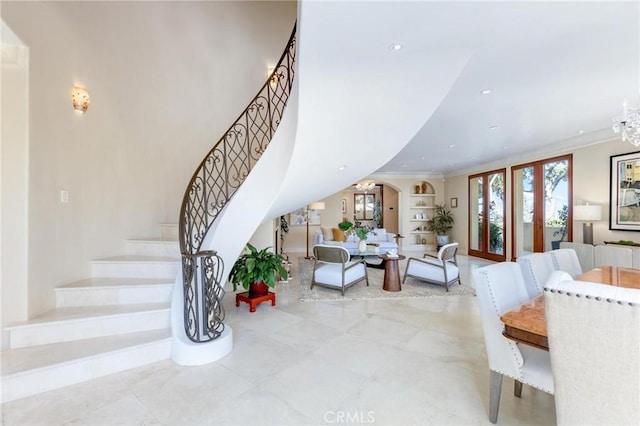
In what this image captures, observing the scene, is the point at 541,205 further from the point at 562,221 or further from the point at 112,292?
the point at 112,292

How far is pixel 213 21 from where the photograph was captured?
4.89m

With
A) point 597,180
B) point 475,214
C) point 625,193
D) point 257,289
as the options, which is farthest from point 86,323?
point 475,214

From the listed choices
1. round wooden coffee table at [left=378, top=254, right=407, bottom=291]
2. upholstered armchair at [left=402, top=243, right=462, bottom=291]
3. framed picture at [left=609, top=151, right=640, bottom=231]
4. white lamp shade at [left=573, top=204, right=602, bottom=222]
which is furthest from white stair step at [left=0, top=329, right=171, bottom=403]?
framed picture at [left=609, top=151, right=640, bottom=231]

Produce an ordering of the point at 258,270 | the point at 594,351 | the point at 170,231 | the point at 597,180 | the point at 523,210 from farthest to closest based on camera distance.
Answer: the point at 523,210
the point at 597,180
the point at 170,231
the point at 258,270
the point at 594,351

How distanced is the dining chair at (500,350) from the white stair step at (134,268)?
119 inches

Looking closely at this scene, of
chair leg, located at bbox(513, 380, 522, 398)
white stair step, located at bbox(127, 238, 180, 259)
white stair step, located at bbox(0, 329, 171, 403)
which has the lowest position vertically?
chair leg, located at bbox(513, 380, 522, 398)

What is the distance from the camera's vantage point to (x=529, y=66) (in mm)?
2719

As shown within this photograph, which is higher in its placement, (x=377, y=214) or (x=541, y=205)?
(x=541, y=205)

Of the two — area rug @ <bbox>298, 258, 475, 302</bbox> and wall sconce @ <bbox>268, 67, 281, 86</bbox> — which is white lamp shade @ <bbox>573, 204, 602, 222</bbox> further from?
wall sconce @ <bbox>268, 67, 281, 86</bbox>

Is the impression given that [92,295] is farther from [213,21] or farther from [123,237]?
[213,21]

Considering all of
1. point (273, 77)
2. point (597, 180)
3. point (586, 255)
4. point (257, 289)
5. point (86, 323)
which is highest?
point (273, 77)

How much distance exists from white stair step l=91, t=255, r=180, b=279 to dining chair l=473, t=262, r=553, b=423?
303 centimetres

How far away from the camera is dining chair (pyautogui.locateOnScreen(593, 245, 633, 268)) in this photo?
3.54 meters

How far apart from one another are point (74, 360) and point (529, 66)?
15.7 ft
